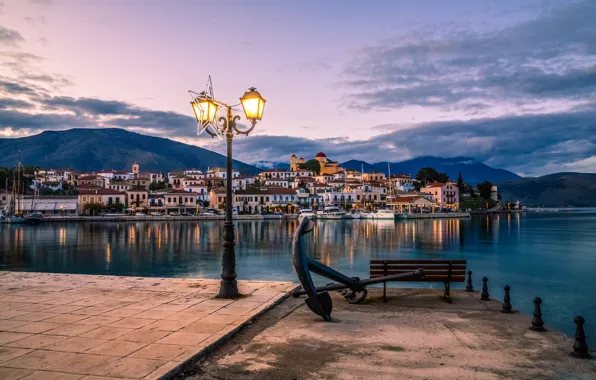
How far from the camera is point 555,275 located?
26.2 metres

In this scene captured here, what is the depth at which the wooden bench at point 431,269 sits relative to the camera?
9.07 meters

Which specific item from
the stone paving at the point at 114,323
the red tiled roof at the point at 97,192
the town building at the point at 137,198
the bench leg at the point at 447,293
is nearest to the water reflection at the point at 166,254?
the stone paving at the point at 114,323

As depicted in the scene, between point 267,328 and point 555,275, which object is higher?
point 267,328

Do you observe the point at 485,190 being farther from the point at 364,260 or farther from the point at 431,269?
the point at 431,269

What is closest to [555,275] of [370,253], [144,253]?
[370,253]

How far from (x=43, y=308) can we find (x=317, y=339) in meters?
5.15

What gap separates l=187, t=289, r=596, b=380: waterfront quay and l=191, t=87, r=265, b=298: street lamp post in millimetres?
1355

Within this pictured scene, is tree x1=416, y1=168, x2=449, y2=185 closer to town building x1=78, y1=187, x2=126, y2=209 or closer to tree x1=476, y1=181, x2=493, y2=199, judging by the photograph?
tree x1=476, y1=181, x2=493, y2=199

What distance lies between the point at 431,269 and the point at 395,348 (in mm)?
3568

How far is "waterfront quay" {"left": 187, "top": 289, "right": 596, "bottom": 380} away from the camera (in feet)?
16.9

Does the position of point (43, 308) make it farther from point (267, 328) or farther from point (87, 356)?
point (267, 328)

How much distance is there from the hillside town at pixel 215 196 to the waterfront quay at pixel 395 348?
96.0m

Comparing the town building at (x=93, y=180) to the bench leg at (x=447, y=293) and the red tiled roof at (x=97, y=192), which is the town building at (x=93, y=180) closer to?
the red tiled roof at (x=97, y=192)

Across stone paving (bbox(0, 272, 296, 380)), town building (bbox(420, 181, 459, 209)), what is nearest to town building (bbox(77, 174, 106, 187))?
town building (bbox(420, 181, 459, 209))
